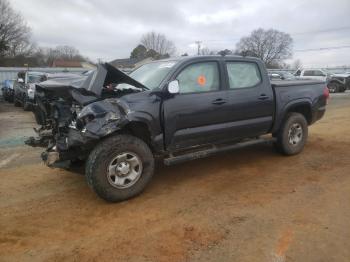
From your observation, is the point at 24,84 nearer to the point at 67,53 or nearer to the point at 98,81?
the point at 98,81

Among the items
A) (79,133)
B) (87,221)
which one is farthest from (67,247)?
(79,133)

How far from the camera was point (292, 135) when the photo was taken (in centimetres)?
644

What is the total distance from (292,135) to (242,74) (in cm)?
168

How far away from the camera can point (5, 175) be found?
5613 millimetres

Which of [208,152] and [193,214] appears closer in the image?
[193,214]

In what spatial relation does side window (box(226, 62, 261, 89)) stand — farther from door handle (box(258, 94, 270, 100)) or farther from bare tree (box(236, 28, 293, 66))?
bare tree (box(236, 28, 293, 66))

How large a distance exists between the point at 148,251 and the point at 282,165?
134 inches

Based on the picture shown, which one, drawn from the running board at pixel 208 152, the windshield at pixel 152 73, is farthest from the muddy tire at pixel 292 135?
the windshield at pixel 152 73

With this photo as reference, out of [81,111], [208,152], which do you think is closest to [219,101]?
[208,152]

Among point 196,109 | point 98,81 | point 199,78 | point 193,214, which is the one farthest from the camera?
point 199,78

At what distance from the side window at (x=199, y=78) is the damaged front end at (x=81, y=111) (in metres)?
0.69

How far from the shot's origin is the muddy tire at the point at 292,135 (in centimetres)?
623

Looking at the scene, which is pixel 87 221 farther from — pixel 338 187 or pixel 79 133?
pixel 338 187

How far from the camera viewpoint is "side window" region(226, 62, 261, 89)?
548 centimetres
